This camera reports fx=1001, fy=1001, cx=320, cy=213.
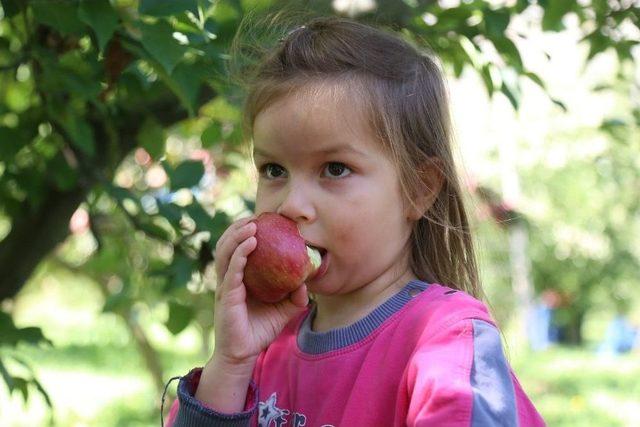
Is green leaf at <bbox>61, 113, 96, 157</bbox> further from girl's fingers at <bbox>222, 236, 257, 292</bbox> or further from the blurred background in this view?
girl's fingers at <bbox>222, 236, 257, 292</bbox>

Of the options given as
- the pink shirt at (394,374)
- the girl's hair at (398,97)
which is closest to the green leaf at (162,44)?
the girl's hair at (398,97)

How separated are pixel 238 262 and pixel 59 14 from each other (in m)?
0.65

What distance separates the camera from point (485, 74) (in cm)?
212

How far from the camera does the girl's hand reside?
1404 millimetres

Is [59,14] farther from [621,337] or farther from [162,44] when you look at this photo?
[621,337]

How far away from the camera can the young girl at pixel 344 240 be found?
54.2 inches

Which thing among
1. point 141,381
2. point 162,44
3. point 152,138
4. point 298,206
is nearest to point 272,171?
point 298,206

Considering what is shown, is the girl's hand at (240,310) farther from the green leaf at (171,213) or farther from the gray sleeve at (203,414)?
the green leaf at (171,213)

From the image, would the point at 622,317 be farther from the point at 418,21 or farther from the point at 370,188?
the point at 370,188

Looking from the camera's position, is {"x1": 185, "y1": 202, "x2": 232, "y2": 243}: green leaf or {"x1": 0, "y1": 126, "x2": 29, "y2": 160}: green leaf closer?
{"x1": 185, "y1": 202, "x2": 232, "y2": 243}: green leaf

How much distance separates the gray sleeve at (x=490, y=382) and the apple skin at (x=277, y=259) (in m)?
0.26

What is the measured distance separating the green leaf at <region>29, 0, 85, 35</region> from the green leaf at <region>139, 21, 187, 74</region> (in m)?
0.20

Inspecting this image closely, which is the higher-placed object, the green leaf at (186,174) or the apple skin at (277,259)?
the apple skin at (277,259)

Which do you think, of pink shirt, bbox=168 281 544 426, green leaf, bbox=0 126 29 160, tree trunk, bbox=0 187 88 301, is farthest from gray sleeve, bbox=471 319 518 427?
tree trunk, bbox=0 187 88 301
